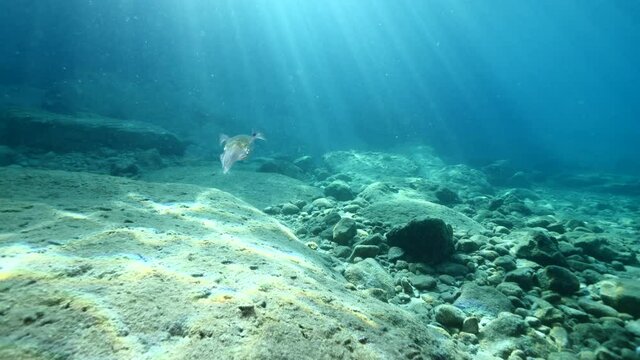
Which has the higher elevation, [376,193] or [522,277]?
[376,193]

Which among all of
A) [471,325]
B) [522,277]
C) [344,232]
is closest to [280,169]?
[344,232]

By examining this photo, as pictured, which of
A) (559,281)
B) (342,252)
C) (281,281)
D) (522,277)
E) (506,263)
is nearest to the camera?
(281,281)

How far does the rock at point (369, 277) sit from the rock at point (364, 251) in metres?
0.65

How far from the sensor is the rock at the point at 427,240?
215 inches

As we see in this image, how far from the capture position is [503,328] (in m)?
3.65

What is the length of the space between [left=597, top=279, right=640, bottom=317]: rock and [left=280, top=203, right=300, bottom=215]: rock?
5628mm

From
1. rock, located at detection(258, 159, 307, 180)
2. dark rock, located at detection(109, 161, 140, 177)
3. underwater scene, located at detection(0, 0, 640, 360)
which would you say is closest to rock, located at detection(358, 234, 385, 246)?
underwater scene, located at detection(0, 0, 640, 360)

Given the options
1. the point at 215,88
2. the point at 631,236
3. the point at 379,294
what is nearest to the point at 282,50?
the point at 215,88

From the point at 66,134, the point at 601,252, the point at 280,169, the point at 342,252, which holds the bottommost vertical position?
the point at 66,134

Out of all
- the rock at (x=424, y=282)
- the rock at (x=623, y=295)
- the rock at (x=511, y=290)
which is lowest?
the rock at (x=424, y=282)

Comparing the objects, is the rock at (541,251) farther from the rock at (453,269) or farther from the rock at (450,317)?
the rock at (450,317)

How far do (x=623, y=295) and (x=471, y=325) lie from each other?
6.84 feet

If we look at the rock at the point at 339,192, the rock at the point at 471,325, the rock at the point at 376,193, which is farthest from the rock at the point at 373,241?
the rock at the point at 339,192

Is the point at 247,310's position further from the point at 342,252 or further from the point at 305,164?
the point at 305,164
